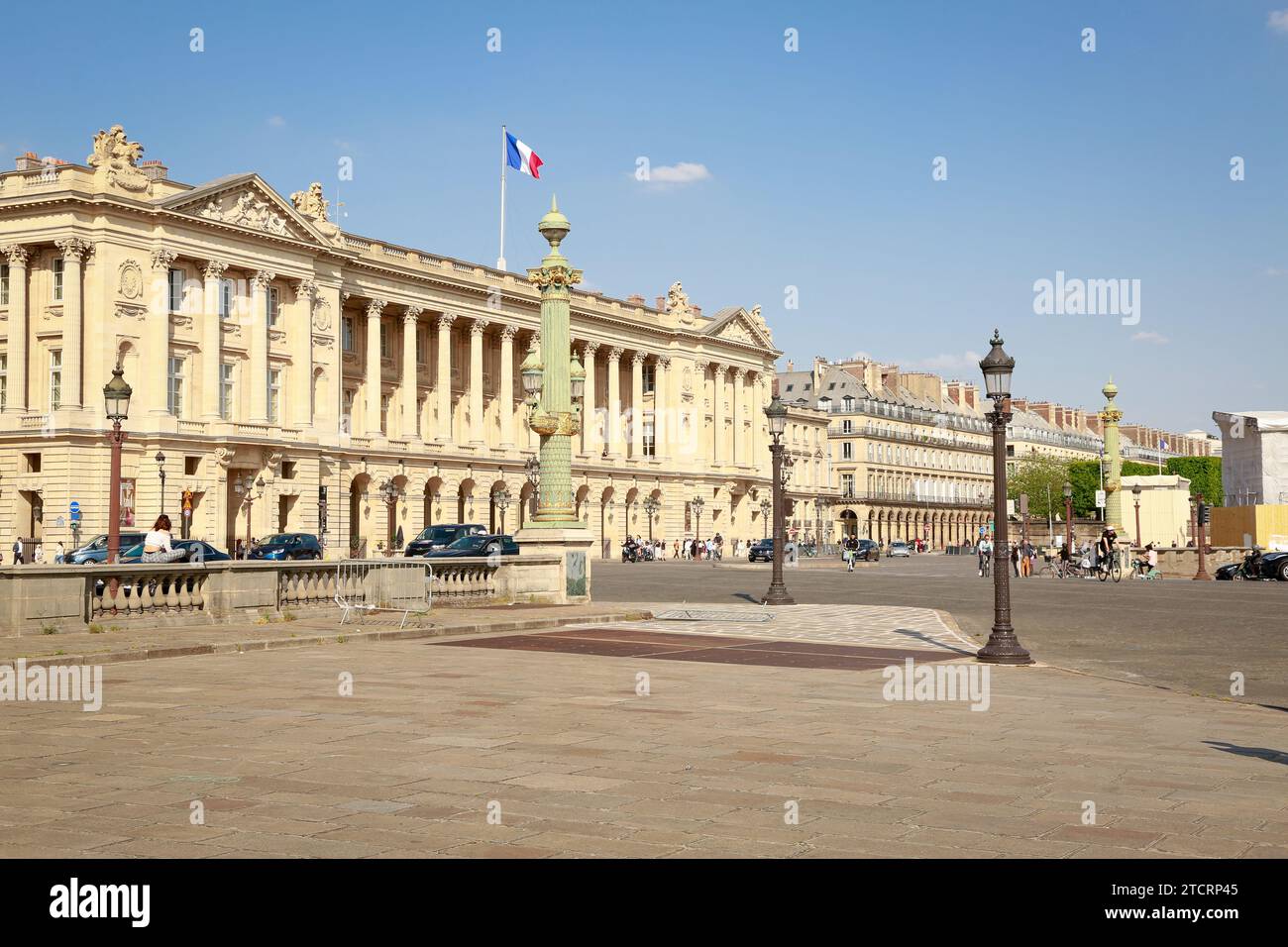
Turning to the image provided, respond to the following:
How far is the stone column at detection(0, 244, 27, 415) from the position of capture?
68.3m

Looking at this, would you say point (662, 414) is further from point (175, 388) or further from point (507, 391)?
point (175, 388)

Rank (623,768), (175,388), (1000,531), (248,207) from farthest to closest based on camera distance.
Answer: (248,207) → (175,388) → (1000,531) → (623,768)

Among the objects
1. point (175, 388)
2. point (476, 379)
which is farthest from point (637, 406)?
point (175, 388)

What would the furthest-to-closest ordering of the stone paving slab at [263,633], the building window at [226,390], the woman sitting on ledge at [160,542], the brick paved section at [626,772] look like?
the building window at [226,390], the woman sitting on ledge at [160,542], the stone paving slab at [263,633], the brick paved section at [626,772]

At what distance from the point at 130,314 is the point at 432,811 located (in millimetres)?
68071

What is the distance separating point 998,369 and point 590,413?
301 ft

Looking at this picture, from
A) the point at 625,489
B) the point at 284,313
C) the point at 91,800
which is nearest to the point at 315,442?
the point at 284,313

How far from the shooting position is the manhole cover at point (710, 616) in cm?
2798

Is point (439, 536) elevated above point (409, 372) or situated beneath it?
situated beneath

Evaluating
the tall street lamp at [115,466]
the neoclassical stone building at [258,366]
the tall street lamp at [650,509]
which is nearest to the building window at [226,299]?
the neoclassical stone building at [258,366]

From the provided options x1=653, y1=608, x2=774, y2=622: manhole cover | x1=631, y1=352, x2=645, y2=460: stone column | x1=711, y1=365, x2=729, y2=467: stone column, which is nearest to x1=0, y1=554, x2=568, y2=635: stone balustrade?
x1=653, y1=608, x2=774, y2=622: manhole cover

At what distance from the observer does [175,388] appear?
72562 mm

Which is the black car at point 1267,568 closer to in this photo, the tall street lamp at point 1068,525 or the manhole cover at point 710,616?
the tall street lamp at point 1068,525

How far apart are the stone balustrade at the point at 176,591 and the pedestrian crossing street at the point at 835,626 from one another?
18.4 feet
